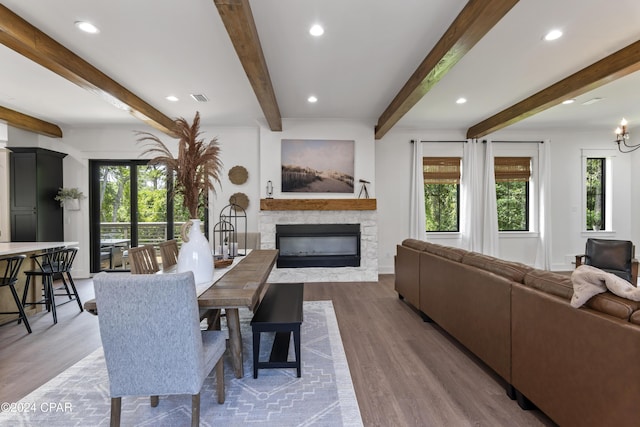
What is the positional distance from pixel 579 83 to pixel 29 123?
7570 mm

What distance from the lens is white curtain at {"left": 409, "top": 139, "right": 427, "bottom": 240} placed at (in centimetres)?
569

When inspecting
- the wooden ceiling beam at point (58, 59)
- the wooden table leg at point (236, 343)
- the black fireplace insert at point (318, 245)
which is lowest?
the wooden table leg at point (236, 343)

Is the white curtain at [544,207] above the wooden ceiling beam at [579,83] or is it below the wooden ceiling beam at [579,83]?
below

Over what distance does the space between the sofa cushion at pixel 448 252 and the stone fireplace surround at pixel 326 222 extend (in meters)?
1.95

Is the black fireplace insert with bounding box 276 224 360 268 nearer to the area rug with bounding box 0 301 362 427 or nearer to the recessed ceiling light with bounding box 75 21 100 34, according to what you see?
the area rug with bounding box 0 301 362 427

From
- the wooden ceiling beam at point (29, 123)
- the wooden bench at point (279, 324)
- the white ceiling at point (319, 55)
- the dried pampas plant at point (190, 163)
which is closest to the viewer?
the dried pampas plant at point (190, 163)

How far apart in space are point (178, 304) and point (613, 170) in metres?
8.01

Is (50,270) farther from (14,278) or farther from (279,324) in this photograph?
(279,324)

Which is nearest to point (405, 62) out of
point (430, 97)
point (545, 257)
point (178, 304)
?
point (430, 97)

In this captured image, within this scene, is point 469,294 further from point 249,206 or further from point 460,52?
point 249,206

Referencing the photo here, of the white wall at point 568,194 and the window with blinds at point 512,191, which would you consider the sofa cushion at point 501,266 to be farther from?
the window with blinds at point 512,191

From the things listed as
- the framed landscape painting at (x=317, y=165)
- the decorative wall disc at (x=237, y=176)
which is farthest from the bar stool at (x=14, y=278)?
the framed landscape painting at (x=317, y=165)

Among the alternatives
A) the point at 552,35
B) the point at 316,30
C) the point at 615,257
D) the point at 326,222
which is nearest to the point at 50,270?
the point at 326,222

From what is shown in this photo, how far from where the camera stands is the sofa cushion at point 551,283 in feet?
5.41
